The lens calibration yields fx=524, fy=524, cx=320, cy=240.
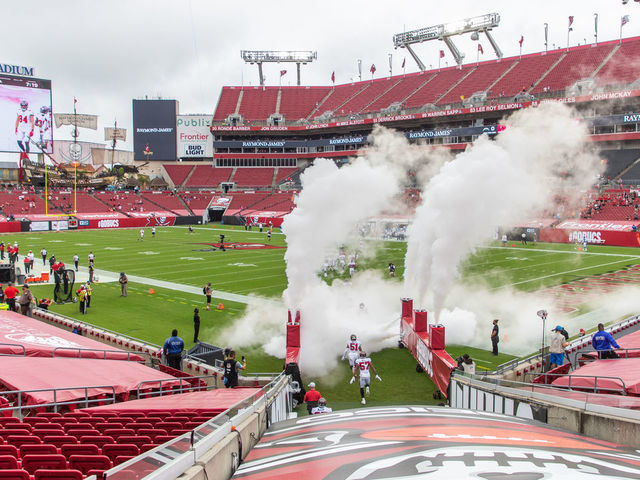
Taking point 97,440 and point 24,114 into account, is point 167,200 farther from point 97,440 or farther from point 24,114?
point 97,440

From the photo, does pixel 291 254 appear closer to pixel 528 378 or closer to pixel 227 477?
pixel 528 378

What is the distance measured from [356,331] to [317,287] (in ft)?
5.53

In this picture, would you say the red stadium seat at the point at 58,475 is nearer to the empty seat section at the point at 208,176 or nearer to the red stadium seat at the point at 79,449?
the red stadium seat at the point at 79,449

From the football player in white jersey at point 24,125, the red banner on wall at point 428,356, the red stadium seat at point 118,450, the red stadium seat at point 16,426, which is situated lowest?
the red banner on wall at point 428,356

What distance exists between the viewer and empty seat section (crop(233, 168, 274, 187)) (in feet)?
253

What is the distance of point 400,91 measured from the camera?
74.4 meters

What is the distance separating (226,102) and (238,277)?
65390mm

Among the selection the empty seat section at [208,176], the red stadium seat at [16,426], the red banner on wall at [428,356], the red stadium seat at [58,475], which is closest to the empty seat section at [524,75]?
the empty seat section at [208,176]

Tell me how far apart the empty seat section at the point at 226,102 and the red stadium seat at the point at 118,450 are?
82.1 meters

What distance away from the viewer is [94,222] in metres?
59.6

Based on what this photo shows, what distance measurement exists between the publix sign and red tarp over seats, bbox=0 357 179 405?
7576cm

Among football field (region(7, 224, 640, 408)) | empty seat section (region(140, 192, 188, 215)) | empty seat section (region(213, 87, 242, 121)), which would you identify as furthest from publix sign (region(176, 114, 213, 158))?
football field (region(7, 224, 640, 408))

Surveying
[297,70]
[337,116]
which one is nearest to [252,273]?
[337,116]

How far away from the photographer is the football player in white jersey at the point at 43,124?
203 ft
